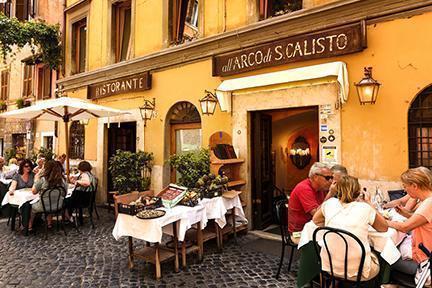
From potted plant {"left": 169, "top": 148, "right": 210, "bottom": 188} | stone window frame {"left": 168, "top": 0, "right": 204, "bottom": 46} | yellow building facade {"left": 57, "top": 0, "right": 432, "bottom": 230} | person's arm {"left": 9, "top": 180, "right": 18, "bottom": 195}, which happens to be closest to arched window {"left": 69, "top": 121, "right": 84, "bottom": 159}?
yellow building facade {"left": 57, "top": 0, "right": 432, "bottom": 230}

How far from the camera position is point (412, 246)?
119 inches

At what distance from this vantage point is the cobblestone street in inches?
158

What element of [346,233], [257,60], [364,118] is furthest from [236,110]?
[346,233]

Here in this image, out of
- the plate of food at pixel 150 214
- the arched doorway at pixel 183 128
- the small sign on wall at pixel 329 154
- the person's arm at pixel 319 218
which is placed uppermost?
the arched doorway at pixel 183 128

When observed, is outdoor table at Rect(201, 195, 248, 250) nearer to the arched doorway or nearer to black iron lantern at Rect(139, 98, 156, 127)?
the arched doorway

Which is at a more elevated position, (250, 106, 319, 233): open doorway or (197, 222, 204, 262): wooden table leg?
(250, 106, 319, 233): open doorway

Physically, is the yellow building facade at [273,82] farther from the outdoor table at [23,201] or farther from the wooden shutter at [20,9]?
the wooden shutter at [20,9]

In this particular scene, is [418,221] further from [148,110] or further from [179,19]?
[179,19]

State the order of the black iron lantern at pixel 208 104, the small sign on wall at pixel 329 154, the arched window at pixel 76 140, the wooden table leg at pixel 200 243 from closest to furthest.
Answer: the wooden table leg at pixel 200 243 → the small sign on wall at pixel 329 154 → the black iron lantern at pixel 208 104 → the arched window at pixel 76 140

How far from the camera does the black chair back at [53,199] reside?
19.3ft

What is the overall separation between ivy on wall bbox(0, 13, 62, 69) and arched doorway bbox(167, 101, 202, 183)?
615 centimetres

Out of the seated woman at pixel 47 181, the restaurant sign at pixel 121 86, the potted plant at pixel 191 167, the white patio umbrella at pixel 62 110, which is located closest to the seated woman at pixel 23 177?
the white patio umbrella at pixel 62 110

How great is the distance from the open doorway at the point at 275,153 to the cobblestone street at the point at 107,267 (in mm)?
969

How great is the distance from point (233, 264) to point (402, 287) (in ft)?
7.62
